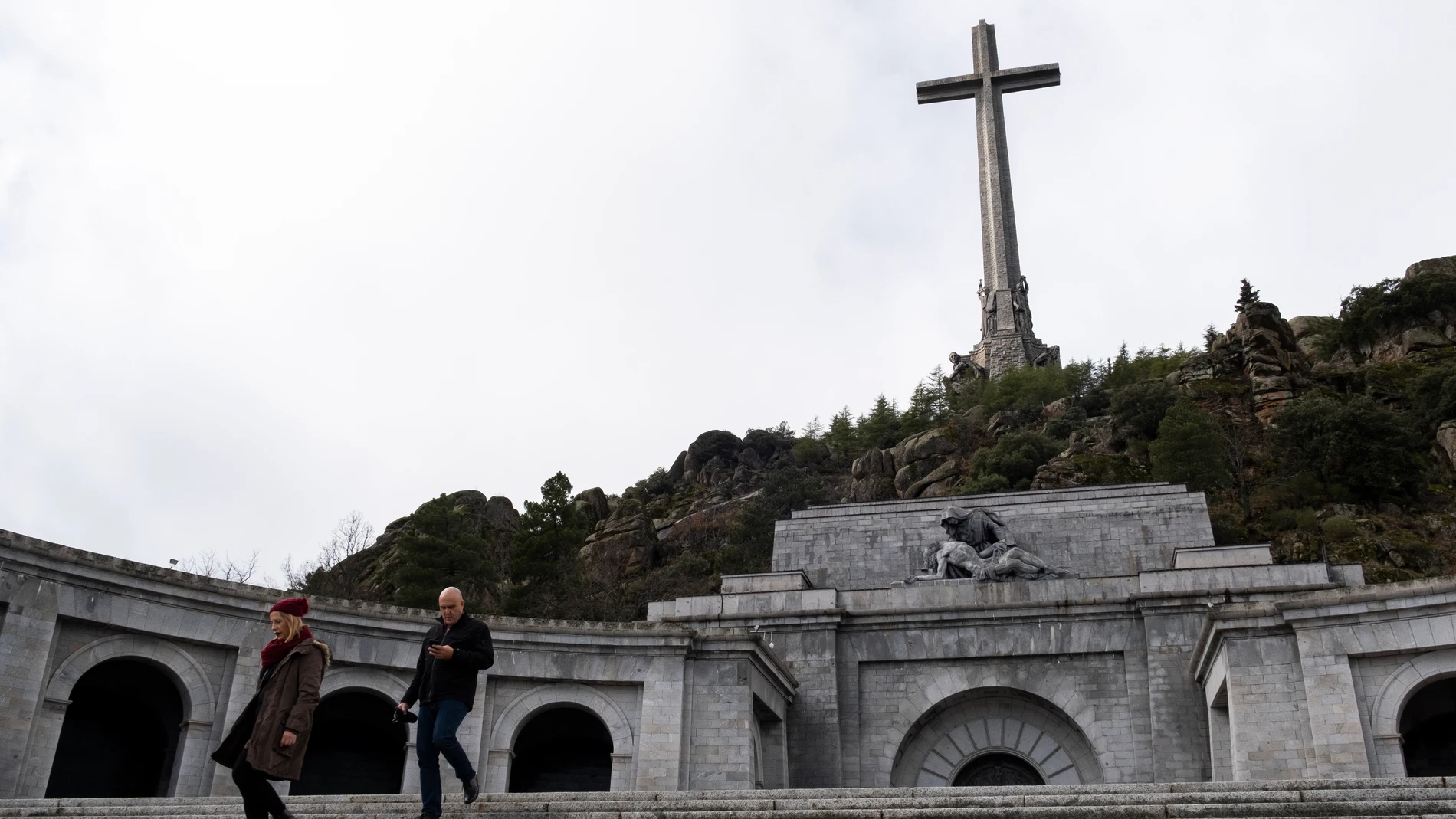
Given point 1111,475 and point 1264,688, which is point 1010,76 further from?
point 1264,688

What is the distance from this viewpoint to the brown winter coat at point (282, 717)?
9.04 metres

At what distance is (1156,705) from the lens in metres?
24.4

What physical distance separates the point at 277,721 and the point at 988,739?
1911 centimetres

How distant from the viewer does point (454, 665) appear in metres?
10.7

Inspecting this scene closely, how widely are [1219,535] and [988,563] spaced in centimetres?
1900

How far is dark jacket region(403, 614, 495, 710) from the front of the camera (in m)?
10.7

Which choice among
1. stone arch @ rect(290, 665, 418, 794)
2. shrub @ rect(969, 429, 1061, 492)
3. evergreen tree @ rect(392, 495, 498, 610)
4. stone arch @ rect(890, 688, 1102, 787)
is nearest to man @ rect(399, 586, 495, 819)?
stone arch @ rect(290, 665, 418, 794)

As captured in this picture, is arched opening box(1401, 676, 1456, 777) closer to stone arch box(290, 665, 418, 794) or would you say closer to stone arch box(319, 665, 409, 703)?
stone arch box(290, 665, 418, 794)

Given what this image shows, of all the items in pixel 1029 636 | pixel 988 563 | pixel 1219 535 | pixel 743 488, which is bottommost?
pixel 1029 636

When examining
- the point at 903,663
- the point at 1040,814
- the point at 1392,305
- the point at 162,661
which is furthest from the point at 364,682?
the point at 1392,305

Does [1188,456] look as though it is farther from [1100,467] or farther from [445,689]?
[445,689]

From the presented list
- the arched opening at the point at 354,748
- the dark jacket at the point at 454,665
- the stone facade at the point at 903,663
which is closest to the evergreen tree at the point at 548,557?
the stone facade at the point at 903,663

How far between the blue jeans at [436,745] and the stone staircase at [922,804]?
121 cm

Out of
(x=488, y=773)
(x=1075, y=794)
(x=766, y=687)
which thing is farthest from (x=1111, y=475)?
(x=1075, y=794)
